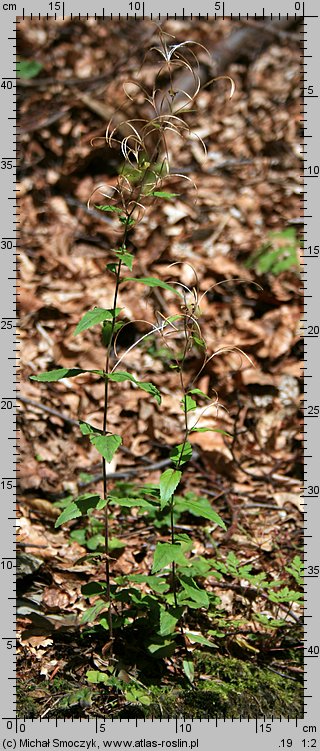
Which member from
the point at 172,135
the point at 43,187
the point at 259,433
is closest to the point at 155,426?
the point at 259,433

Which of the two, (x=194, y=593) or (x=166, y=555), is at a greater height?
(x=166, y=555)

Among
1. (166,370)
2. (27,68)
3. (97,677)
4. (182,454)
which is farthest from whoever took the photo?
(27,68)

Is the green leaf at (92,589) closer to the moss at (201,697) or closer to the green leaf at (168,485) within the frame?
the moss at (201,697)

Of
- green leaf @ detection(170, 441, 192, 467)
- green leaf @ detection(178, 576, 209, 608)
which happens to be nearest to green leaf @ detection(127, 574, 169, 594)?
green leaf @ detection(178, 576, 209, 608)

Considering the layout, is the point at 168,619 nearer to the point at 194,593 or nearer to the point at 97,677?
the point at 194,593

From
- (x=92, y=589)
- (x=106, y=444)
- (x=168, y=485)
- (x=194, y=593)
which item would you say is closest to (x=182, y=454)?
(x=168, y=485)

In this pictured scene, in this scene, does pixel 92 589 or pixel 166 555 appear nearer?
pixel 166 555

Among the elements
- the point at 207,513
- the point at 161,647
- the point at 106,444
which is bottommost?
the point at 161,647
